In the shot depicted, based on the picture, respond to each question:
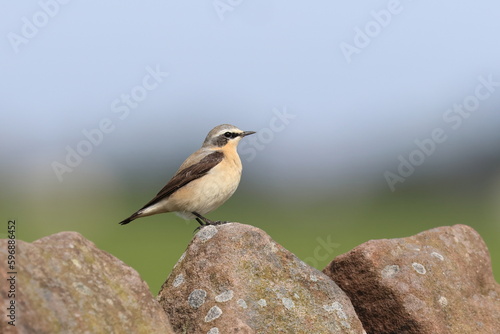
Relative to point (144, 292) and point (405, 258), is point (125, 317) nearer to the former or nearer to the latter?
point (144, 292)

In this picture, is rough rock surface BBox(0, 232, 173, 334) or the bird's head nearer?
rough rock surface BBox(0, 232, 173, 334)

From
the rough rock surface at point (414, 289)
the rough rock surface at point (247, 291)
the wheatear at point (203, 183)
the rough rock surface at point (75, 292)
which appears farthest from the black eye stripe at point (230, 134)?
the rough rock surface at point (75, 292)

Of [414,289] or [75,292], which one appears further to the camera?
[414,289]

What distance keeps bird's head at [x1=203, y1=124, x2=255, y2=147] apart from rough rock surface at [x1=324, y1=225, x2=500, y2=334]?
10.0 feet

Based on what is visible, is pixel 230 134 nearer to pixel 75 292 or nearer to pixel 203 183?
pixel 203 183

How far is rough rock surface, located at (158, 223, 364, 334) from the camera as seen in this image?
916 centimetres

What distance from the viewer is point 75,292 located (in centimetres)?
771

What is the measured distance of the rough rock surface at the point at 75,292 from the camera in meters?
7.25

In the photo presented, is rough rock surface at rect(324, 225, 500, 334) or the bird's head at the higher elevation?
the bird's head

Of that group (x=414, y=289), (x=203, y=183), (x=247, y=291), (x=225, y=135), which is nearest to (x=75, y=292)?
(x=247, y=291)

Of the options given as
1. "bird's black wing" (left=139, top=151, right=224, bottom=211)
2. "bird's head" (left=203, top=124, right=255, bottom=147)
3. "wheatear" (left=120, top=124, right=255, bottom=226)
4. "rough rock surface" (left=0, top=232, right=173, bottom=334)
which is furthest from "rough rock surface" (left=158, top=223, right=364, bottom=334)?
"bird's head" (left=203, top=124, right=255, bottom=147)

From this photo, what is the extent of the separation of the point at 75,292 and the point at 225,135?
5615 mm

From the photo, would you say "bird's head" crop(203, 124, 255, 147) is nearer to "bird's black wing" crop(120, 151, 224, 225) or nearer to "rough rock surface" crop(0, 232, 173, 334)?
"bird's black wing" crop(120, 151, 224, 225)

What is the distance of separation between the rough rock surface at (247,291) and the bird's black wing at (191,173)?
2276mm
